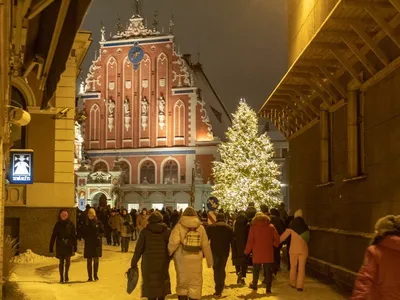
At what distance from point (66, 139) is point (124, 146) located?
3750cm

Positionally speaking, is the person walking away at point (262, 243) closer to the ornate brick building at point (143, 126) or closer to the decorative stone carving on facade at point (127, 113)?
the ornate brick building at point (143, 126)

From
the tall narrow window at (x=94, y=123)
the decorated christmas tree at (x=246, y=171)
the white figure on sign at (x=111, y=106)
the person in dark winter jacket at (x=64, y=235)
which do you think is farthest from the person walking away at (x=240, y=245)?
the tall narrow window at (x=94, y=123)

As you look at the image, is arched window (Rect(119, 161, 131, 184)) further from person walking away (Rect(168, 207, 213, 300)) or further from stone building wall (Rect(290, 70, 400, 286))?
person walking away (Rect(168, 207, 213, 300))

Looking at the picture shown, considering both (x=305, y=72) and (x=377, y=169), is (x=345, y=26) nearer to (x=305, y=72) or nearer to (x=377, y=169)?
(x=377, y=169)

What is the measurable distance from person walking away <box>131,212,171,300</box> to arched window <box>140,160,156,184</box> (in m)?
49.4

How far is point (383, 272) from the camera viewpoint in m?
5.44

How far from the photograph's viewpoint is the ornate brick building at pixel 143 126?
5750 cm

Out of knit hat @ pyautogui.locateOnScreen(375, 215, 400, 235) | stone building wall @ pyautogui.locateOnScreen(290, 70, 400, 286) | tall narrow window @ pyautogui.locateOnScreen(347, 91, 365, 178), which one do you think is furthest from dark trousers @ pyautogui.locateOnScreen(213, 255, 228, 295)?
knit hat @ pyautogui.locateOnScreen(375, 215, 400, 235)

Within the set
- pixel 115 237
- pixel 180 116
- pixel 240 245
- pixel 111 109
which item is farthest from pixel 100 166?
pixel 240 245

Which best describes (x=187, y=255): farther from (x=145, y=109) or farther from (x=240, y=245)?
(x=145, y=109)

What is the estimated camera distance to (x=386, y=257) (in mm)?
5449

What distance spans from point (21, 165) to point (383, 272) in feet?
47.2

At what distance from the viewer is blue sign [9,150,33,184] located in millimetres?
18359

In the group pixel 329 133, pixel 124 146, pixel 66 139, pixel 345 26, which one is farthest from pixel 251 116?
pixel 345 26
